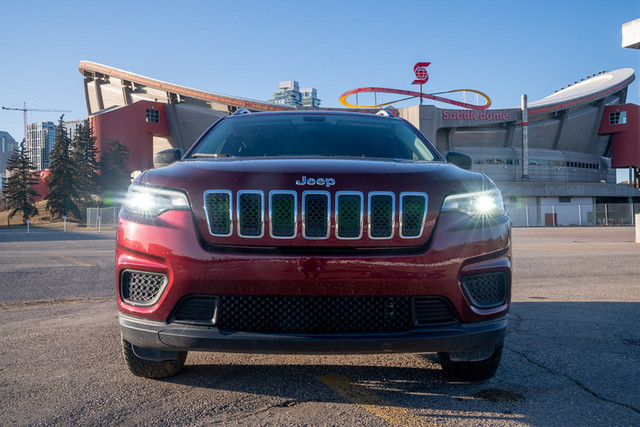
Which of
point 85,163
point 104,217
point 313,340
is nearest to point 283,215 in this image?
point 313,340

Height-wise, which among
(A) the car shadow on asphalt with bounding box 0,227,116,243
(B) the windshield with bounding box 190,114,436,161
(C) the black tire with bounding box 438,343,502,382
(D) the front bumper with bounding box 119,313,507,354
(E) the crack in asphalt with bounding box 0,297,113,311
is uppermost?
(B) the windshield with bounding box 190,114,436,161

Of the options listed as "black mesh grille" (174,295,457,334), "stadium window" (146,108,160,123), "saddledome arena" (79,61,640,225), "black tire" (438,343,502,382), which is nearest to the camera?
"black mesh grille" (174,295,457,334)

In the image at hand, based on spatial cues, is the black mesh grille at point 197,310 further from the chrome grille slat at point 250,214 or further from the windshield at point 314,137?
the windshield at point 314,137

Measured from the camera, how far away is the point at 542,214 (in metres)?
45.2

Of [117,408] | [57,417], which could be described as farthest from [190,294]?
[57,417]

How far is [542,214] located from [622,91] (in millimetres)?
45151

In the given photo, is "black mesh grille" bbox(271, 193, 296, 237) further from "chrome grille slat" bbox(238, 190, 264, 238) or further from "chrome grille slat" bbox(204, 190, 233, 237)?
"chrome grille slat" bbox(204, 190, 233, 237)

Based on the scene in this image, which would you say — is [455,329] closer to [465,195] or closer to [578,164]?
[465,195]

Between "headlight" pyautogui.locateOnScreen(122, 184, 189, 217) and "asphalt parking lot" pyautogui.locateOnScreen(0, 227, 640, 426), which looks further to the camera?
"headlight" pyautogui.locateOnScreen(122, 184, 189, 217)

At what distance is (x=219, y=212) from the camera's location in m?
2.55

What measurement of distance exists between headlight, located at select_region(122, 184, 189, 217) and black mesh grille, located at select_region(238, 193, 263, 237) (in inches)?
11.4

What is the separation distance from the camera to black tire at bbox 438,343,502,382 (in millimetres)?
2867

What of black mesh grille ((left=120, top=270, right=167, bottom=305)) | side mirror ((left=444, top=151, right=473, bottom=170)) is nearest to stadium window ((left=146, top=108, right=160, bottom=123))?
side mirror ((left=444, top=151, right=473, bottom=170))

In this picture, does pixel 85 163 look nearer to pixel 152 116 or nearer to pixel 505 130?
pixel 152 116
